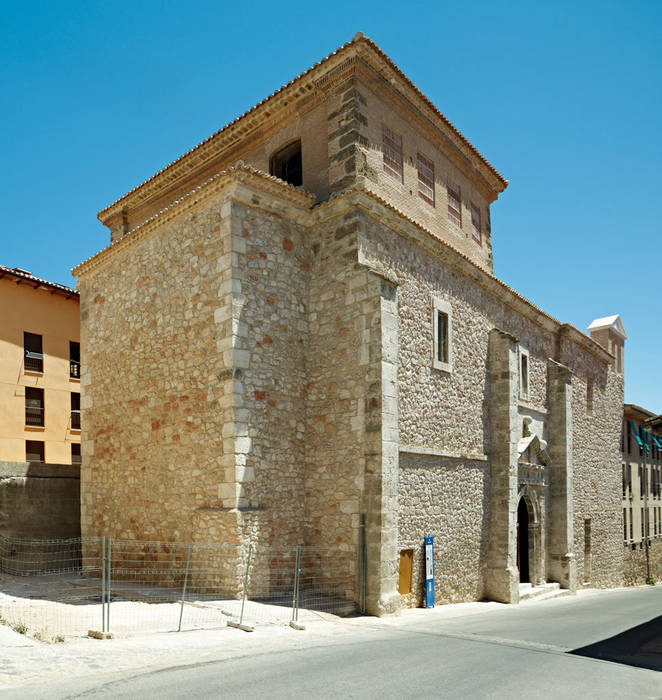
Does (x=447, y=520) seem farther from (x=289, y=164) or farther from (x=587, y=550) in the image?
(x=587, y=550)

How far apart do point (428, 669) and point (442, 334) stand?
8476 millimetres

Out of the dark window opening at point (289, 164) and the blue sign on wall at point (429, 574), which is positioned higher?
the dark window opening at point (289, 164)

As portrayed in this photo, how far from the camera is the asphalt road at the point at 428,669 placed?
5.73 meters

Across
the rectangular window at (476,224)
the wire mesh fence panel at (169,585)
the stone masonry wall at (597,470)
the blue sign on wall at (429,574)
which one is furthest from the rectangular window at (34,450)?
the stone masonry wall at (597,470)

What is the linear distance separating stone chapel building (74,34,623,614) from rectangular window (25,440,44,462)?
9062 millimetres

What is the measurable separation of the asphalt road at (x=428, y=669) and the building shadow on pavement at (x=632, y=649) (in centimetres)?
1

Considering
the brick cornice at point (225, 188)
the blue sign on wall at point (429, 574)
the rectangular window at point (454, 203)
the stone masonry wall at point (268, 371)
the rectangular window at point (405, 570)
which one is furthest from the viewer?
the rectangular window at point (454, 203)

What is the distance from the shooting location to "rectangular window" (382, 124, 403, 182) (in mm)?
13703

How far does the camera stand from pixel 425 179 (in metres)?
15.4

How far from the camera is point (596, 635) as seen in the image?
959 centimetres

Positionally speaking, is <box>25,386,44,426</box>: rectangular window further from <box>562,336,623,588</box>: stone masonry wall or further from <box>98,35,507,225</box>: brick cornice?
<box>562,336,623,588</box>: stone masonry wall

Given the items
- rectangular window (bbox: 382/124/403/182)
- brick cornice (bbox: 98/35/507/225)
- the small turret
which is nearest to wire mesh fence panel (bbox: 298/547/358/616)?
rectangular window (bbox: 382/124/403/182)

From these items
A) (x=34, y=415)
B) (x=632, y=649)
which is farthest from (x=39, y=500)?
(x=632, y=649)

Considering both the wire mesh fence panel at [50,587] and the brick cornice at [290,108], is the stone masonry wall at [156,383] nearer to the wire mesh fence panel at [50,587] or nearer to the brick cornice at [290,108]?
the wire mesh fence panel at [50,587]
